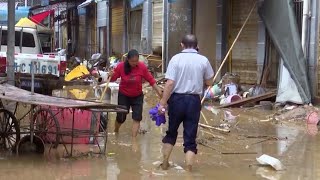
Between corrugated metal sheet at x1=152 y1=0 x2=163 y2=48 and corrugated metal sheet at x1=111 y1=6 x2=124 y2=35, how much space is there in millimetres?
Result: 5112

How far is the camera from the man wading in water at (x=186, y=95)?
646 centimetres

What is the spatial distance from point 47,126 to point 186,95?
2144 mm

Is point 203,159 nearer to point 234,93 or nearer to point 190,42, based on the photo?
point 190,42

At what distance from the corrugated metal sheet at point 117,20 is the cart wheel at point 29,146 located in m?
19.7

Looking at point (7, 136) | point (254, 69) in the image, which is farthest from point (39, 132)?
point (254, 69)

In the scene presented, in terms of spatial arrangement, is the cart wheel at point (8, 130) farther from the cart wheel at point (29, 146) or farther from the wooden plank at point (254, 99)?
the wooden plank at point (254, 99)

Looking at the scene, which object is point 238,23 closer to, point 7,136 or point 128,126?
point 128,126

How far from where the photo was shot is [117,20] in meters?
27.8

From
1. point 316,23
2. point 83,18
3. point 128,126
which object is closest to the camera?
point 128,126

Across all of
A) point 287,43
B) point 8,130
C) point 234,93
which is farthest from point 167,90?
point 234,93

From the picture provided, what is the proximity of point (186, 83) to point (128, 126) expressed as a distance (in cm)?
411

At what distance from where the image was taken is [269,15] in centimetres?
1320

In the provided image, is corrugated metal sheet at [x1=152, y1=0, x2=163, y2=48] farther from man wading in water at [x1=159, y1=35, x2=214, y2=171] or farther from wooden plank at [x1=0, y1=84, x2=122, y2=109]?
man wading in water at [x1=159, y1=35, x2=214, y2=171]

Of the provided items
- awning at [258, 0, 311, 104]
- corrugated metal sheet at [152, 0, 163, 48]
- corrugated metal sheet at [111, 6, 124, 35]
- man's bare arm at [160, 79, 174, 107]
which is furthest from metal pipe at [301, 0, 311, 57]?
corrugated metal sheet at [111, 6, 124, 35]
